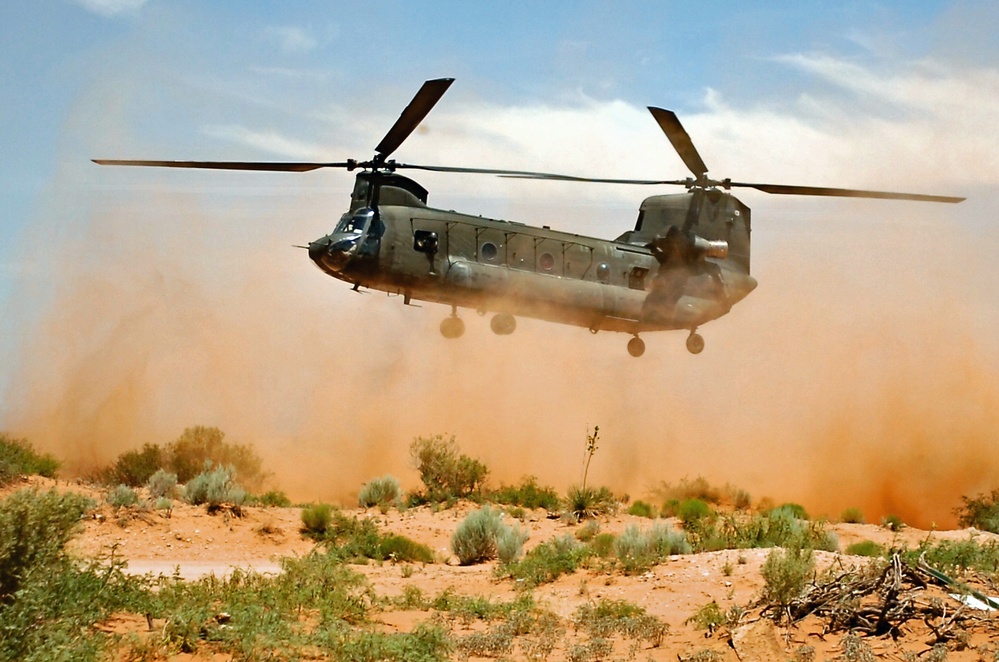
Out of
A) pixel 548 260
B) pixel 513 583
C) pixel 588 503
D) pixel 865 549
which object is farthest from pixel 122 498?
pixel 865 549

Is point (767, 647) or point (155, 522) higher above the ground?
point (767, 647)

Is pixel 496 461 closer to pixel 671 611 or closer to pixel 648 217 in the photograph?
pixel 648 217

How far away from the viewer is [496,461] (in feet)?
110

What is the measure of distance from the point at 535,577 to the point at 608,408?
60.9 ft

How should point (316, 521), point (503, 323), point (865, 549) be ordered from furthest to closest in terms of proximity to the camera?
1. point (316, 521)
2. point (503, 323)
3. point (865, 549)

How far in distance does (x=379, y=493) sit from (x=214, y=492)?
4909 millimetres

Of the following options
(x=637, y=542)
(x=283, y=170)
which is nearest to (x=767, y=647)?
(x=637, y=542)

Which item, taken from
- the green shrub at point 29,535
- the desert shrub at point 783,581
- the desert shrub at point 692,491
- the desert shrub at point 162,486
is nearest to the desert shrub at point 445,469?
the desert shrub at point 692,491

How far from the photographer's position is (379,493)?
27766mm

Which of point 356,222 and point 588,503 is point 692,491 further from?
point 356,222

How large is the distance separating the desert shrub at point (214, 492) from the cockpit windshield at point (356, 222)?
7516 millimetres

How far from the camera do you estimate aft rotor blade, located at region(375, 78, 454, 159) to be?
1770 centimetres

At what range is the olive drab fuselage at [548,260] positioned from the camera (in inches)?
778

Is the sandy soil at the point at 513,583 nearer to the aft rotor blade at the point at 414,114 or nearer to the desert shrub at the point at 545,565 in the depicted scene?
the desert shrub at the point at 545,565
